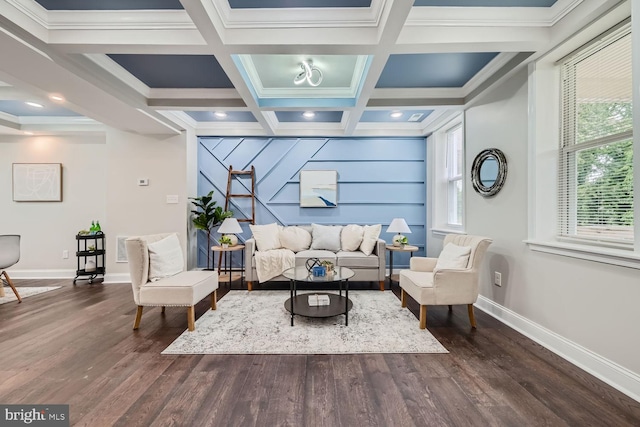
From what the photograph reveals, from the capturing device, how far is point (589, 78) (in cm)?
210

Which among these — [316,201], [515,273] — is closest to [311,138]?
[316,201]

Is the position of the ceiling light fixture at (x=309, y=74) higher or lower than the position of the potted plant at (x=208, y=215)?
higher

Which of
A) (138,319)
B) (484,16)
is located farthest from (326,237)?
(484,16)

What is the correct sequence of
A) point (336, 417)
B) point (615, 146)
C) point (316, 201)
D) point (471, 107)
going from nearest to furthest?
point (336, 417)
point (615, 146)
point (471, 107)
point (316, 201)

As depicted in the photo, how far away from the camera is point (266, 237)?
13.4 feet

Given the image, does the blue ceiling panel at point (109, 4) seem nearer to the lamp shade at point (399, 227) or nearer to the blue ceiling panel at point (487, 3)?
the blue ceiling panel at point (487, 3)

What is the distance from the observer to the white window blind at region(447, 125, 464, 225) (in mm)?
4098

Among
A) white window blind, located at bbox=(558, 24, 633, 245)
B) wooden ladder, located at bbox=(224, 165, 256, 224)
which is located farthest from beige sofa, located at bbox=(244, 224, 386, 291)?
white window blind, located at bbox=(558, 24, 633, 245)

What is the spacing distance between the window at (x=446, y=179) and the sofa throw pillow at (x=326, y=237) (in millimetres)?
1621

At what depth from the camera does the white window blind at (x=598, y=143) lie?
1830mm

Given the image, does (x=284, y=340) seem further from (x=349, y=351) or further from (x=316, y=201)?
(x=316, y=201)

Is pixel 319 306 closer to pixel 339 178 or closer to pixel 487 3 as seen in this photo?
pixel 339 178

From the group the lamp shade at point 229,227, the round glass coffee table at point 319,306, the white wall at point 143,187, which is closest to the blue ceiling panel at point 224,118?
the white wall at point 143,187

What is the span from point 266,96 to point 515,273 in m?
3.35
